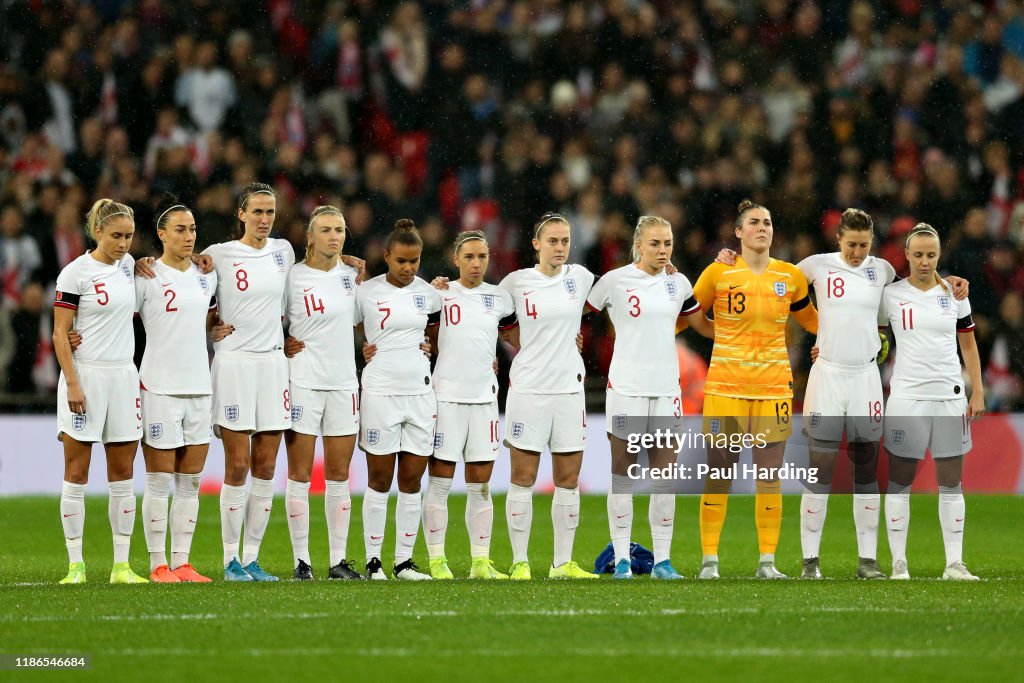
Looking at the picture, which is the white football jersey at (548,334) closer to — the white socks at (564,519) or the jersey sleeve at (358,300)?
the white socks at (564,519)

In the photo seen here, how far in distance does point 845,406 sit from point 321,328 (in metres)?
3.12

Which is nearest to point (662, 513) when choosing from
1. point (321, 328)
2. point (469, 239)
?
point (469, 239)

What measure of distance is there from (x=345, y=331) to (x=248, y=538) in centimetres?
135

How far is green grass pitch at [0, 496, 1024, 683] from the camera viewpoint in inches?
247

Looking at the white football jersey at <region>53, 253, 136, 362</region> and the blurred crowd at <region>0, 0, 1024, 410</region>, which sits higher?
the blurred crowd at <region>0, 0, 1024, 410</region>

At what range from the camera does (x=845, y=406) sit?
9.42 meters

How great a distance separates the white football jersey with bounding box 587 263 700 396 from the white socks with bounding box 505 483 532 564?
0.84 metres

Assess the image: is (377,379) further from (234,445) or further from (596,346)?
(596,346)

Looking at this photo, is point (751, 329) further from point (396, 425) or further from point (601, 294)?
point (396, 425)

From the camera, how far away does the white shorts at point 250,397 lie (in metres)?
9.22

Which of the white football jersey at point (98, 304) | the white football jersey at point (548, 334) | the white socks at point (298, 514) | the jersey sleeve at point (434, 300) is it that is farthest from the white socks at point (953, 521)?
the white football jersey at point (98, 304)

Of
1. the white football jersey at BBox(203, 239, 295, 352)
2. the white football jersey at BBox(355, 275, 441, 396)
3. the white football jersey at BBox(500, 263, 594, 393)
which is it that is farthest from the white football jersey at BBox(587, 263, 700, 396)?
the white football jersey at BBox(203, 239, 295, 352)

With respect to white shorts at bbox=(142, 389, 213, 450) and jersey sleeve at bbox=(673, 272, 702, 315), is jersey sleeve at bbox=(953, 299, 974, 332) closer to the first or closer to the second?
jersey sleeve at bbox=(673, 272, 702, 315)

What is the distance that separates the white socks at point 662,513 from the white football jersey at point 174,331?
2680mm
